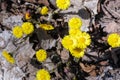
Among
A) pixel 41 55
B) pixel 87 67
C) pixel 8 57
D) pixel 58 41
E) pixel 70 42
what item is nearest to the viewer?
pixel 70 42

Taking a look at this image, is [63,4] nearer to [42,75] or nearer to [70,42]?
[70,42]

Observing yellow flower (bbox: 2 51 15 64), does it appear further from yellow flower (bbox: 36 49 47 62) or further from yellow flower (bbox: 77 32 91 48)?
yellow flower (bbox: 77 32 91 48)

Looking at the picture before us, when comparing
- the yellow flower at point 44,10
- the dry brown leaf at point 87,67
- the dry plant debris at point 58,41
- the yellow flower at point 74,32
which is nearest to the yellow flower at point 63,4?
the dry plant debris at point 58,41

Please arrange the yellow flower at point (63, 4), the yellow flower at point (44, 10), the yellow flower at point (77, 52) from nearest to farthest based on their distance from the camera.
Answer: the yellow flower at point (77, 52) → the yellow flower at point (63, 4) → the yellow flower at point (44, 10)

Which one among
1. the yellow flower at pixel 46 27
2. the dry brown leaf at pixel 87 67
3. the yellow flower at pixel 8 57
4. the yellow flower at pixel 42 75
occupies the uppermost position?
the yellow flower at pixel 46 27

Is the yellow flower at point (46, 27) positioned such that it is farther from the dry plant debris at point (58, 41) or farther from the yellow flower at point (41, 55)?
the yellow flower at point (41, 55)

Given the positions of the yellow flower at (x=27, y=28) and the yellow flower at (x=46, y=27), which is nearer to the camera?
the yellow flower at (x=27, y=28)

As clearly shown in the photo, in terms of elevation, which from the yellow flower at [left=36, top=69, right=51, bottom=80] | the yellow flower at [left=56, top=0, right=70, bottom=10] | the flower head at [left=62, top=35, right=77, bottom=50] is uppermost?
the yellow flower at [left=56, top=0, right=70, bottom=10]

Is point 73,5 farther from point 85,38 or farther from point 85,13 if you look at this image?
point 85,38

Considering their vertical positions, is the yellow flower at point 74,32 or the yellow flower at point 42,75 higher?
the yellow flower at point 74,32

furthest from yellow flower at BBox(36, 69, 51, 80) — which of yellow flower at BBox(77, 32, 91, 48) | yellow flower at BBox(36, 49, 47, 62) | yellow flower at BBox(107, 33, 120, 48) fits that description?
yellow flower at BBox(107, 33, 120, 48)

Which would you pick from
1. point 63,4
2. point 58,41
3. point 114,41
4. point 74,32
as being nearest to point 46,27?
point 58,41
